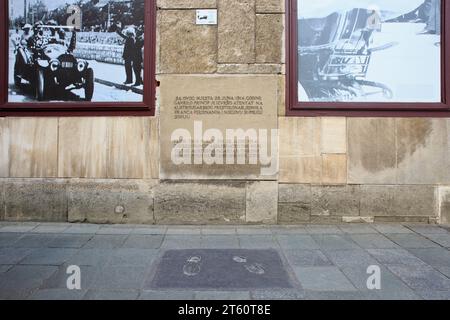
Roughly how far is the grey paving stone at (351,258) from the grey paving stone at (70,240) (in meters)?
3.31

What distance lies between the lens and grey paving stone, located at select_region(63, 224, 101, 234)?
640cm

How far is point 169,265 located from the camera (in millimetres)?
4938

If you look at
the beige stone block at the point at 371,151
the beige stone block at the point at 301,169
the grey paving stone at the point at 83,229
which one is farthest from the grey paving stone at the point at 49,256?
the beige stone block at the point at 371,151

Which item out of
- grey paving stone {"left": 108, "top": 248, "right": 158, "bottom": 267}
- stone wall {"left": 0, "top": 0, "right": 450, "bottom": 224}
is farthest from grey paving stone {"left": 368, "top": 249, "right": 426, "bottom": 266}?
grey paving stone {"left": 108, "top": 248, "right": 158, "bottom": 267}

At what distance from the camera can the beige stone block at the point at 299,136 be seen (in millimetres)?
6977

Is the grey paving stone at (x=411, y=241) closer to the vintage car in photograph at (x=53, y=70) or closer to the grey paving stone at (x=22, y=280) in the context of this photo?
the grey paving stone at (x=22, y=280)

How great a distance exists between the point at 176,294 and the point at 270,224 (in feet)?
10.1

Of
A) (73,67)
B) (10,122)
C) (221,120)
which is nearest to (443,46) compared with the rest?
(221,120)

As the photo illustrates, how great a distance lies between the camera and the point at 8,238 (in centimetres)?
602

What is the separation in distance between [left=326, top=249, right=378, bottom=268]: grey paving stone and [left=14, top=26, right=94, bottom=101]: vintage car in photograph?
15.8ft

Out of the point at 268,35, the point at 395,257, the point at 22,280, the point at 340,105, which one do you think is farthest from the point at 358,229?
the point at 22,280

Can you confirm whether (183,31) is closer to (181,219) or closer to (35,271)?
(181,219)

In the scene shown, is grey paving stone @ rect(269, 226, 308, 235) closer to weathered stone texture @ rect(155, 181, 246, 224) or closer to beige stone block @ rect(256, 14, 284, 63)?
weathered stone texture @ rect(155, 181, 246, 224)
